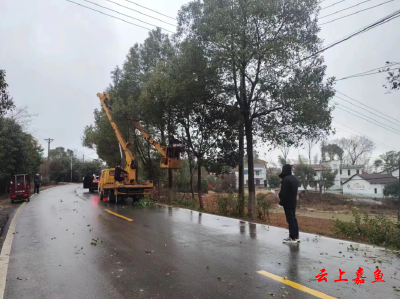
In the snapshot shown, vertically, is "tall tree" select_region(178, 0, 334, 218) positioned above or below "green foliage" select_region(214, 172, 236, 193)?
above

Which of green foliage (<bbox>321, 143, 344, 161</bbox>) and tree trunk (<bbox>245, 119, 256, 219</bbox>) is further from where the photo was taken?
green foliage (<bbox>321, 143, 344, 161</bbox>)

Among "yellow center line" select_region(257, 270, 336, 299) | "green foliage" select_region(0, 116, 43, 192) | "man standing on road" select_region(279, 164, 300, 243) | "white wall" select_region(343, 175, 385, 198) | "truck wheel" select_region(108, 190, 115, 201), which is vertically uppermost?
"green foliage" select_region(0, 116, 43, 192)

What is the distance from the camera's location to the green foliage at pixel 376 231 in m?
7.35

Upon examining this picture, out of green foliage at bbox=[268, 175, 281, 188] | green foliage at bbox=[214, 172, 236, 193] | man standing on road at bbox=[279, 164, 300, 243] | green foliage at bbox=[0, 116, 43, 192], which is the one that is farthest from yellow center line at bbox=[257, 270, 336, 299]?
green foliage at bbox=[268, 175, 281, 188]

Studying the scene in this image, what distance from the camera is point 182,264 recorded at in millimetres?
5625

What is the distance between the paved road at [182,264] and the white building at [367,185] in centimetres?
3798

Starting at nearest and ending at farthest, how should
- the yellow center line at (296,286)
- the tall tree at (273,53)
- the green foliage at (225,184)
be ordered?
the yellow center line at (296,286)
the tall tree at (273,53)
the green foliage at (225,184)

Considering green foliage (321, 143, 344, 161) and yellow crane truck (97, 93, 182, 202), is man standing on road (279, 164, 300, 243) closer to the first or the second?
yellow crane truck (97, 93, 182, 202)

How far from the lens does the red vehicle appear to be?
67.9ft

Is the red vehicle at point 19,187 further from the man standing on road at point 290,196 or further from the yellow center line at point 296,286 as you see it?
the yellow center line at point 296,286

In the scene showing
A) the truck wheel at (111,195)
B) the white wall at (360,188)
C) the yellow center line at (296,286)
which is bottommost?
the white wall at (360,188)

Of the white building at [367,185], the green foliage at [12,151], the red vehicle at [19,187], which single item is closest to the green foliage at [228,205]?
the red vehicle at [19,187]

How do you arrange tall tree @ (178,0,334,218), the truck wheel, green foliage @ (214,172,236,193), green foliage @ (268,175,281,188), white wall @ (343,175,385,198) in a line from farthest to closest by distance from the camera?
green foliage @ (268,175,281,188) → green foliage @ (214,172,236,193) → white wall @ (343,175,385,198) → the truck wheel → tall tree @ (178,0,334,218)

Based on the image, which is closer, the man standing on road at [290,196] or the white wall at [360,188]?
the man standing on road at [290,196]
